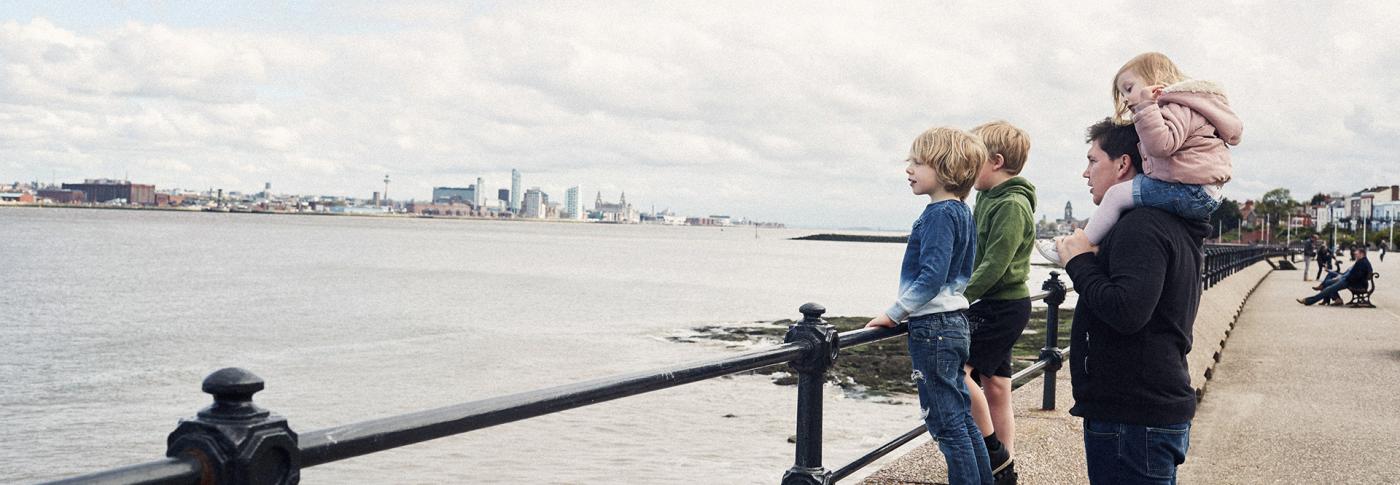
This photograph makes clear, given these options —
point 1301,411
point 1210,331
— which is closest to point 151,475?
point 1301,411

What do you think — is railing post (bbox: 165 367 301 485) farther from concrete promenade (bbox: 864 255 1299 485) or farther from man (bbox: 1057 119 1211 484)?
concrete promenade (bbox: 864 255 1299 485)

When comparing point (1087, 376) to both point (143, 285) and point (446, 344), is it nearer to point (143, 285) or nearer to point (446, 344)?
point (446, 344)

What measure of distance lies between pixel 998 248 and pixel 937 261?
668 millimetres

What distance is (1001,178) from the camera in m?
4.12

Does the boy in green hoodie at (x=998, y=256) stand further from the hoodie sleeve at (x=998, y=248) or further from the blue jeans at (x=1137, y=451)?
the blue jeans at (x=1137, y=451)

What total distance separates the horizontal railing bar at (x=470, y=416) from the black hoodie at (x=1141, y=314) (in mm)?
1047

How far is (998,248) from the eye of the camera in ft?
13.3

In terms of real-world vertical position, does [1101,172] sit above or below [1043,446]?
above

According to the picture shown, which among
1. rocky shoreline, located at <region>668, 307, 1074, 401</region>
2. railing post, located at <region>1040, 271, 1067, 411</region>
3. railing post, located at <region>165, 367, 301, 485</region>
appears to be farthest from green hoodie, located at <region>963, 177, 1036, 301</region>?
rocky shoreline, located at <region>668, 307, 1074, 401</region>

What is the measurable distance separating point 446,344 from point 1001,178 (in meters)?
23.3

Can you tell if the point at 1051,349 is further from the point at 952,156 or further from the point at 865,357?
the point at 865,357

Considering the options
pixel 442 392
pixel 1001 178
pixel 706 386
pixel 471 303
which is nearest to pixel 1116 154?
pixel 1001 178

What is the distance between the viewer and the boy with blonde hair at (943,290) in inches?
138

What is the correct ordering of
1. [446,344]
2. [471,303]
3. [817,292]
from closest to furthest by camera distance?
Answer: [446,344], [471,303], [817,292]
